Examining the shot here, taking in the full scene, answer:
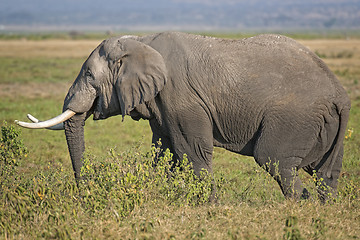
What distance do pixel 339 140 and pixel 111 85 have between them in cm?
282

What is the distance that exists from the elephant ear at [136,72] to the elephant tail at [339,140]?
213 cm

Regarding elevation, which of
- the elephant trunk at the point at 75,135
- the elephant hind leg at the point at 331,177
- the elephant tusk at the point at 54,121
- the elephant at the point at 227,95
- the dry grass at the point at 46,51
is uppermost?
the elephant at the point at 227,95

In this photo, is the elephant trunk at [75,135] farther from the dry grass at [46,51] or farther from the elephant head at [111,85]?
the dry grass at [46,51]

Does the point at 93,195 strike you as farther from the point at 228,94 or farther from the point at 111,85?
the point at 228,94

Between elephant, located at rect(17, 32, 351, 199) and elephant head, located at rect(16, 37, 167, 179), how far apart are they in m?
0.01

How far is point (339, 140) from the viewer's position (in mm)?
6496

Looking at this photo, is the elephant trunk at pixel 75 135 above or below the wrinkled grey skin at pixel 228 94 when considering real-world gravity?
below

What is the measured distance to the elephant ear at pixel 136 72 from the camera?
6.33 m

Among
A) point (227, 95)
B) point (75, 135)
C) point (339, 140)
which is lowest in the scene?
point (75, 135)

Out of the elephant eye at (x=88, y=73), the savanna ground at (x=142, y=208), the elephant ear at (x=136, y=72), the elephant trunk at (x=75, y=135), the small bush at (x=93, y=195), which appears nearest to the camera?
the savanna ground at (x=142, y=208)

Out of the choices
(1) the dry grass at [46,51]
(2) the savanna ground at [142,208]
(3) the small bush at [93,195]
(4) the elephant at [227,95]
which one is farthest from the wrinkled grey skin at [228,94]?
(1) the dry grass at [46,51]

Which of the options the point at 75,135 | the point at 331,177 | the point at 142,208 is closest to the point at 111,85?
the point at 75,135

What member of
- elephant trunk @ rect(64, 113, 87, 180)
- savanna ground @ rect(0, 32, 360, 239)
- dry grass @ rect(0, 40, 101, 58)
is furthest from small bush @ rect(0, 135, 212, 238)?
dry grass @ rect(0, 40, 101, 58)

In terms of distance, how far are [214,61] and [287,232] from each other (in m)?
2.36
